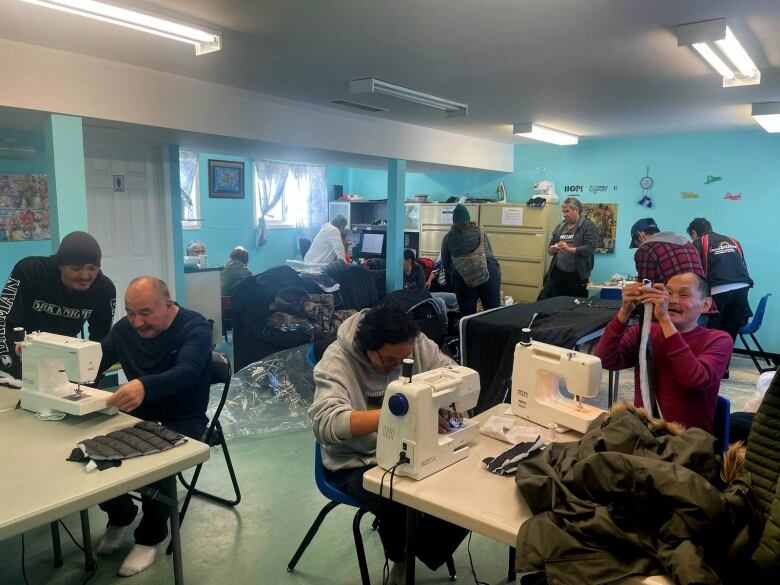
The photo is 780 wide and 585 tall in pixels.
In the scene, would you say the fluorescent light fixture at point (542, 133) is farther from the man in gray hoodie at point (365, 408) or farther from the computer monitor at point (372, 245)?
the man in gray hoodie at point (365, 408)

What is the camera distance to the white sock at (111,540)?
7.91 feet

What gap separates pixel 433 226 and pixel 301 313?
384 cm

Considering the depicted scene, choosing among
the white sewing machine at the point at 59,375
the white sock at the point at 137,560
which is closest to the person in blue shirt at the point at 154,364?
the white sock at the point at 137,560

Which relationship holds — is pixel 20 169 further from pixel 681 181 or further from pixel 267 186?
pixel 681 181

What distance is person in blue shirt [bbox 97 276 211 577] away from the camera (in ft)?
7.45

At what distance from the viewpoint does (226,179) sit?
770cm

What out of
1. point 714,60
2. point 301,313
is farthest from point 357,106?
point 714,60

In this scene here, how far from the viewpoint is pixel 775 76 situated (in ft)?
11.9

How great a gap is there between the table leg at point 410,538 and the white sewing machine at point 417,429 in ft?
0.35

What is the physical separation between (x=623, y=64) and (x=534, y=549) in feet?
9.78

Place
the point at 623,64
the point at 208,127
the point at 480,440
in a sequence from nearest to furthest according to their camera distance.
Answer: the point at 480,440 < the point at 623,64 < the point at 208,127

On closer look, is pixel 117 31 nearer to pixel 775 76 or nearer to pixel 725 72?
pixel 725 72

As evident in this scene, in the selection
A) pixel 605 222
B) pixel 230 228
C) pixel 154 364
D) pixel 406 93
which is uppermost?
pixel 406 93

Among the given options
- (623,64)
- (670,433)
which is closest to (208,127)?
(623,64)
